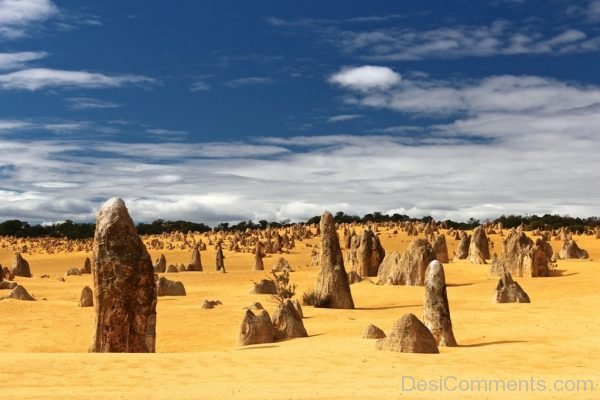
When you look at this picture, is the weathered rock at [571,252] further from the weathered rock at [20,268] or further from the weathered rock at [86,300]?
the weathered rock at [20,268]

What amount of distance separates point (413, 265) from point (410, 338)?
16745 millimetres

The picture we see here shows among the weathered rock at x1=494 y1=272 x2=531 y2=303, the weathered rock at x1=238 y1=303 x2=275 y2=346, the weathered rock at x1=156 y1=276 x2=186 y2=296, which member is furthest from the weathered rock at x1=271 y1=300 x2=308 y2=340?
the weathered rock at x1=156 y1=276 x2=186 y2=296

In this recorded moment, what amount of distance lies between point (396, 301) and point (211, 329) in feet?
28.1

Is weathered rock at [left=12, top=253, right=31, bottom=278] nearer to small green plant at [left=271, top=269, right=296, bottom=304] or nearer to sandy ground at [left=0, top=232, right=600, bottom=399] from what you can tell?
sandy ground at [left=0, top=232, right=600, bottom=399]

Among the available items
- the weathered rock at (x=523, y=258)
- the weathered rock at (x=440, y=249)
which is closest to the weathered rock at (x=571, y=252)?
the weathered rock at (x=440, y=249)

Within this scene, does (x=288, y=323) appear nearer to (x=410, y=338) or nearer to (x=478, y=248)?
(x=410, y=338)

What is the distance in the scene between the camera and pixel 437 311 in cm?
1633

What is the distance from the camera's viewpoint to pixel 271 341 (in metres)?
17.5

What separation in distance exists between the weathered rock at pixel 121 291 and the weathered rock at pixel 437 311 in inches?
229

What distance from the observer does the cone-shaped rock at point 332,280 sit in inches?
950

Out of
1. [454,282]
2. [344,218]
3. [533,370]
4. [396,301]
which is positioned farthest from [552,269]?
[344,218]

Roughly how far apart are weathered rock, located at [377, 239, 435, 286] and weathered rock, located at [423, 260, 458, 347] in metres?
14.2

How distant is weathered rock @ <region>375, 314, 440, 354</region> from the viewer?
48.2 ft

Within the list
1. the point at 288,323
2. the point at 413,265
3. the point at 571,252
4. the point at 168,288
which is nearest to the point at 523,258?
the point at 413,265
